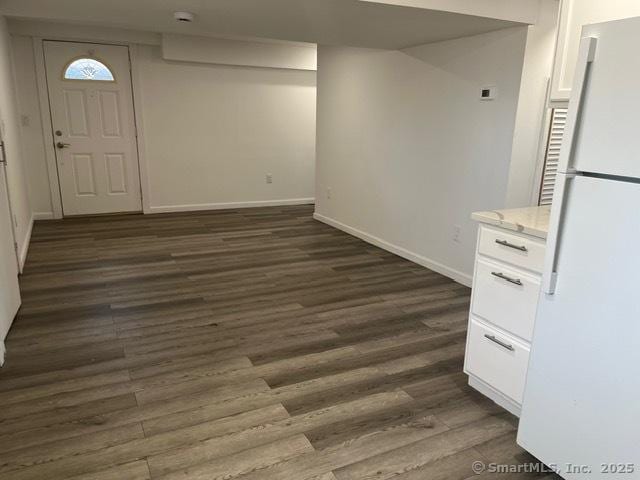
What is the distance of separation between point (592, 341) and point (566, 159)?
610 mm

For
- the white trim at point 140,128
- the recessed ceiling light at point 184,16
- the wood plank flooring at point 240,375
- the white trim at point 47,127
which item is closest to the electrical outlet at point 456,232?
the wood plank flooring at point 240,375

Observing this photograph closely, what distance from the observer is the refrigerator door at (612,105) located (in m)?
1.38

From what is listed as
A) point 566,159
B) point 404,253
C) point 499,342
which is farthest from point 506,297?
point 404,253

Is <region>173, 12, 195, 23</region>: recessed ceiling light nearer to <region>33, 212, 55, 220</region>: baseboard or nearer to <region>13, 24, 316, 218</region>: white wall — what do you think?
<region>13, 24, 316, 218</region>: white wall

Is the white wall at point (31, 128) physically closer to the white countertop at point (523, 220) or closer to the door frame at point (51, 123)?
the door frame at point (51, 123)

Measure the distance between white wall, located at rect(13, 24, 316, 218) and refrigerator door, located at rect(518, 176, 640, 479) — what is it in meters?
5.60

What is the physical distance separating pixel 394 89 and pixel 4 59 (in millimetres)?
3824

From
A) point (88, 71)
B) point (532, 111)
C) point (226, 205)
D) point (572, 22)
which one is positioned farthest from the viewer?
point (226, 205)

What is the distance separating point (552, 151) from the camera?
11.4 feet

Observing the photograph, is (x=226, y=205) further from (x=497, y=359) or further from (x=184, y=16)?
(x=497, y=359)

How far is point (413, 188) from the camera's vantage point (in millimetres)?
4449

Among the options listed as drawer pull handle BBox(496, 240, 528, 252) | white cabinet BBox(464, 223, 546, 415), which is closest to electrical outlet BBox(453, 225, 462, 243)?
white cabinet BBox(464, 223, 546, 415)

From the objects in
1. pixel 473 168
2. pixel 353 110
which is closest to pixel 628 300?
pixel 473 168

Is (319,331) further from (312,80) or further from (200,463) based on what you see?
(312,80)
